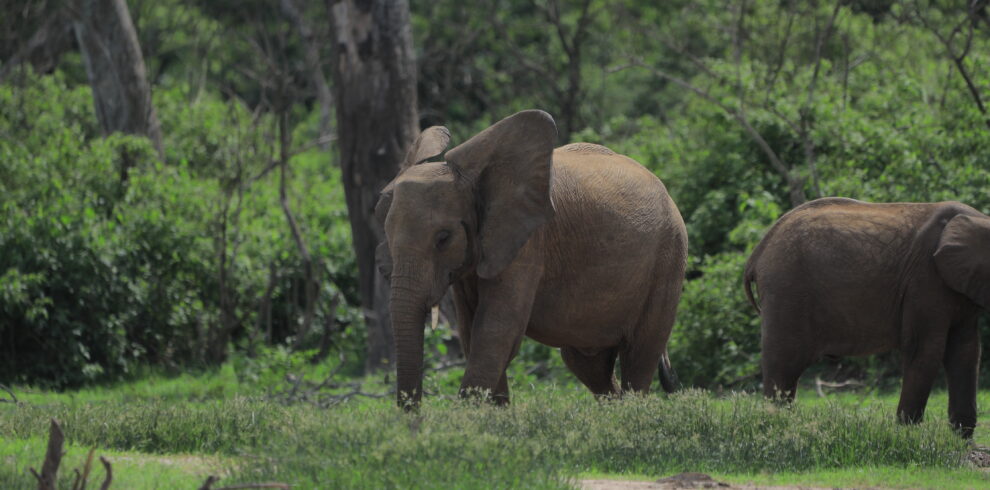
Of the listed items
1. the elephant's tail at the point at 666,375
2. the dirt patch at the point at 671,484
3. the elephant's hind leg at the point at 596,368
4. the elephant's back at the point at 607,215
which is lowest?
the elephant's tail at the point at 666,375

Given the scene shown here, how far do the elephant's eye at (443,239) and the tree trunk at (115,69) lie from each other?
13.0 meters

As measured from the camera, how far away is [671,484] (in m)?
7.23

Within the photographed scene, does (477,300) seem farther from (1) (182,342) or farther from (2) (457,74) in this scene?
(2) (457,74)

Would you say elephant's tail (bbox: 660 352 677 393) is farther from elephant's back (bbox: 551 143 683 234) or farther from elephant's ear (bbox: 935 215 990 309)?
elephant's ear (bbox: 935 215 990 309)

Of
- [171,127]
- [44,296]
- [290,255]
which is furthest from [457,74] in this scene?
[44,296]

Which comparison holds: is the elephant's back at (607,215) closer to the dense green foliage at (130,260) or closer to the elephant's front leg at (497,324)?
the elephant's front leg at (497,324)

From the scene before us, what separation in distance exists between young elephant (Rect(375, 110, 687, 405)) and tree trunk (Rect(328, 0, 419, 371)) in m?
5.21

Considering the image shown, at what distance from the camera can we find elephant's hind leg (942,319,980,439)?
30.5ft

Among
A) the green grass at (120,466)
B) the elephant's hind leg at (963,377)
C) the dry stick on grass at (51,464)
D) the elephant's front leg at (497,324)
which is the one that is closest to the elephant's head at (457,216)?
the elephant's front leg at (497,324)

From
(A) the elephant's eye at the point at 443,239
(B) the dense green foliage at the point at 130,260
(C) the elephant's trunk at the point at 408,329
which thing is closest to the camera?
(C) the elephant's trunk at the point at 408,329

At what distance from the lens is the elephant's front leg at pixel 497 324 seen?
8.55 metres

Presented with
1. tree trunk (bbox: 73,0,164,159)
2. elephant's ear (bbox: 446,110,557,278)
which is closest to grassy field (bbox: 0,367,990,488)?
elephant's ear (bbox: 446,110,557,278)

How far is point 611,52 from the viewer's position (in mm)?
32219

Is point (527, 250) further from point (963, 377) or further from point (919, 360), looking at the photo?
point (963, 377)
